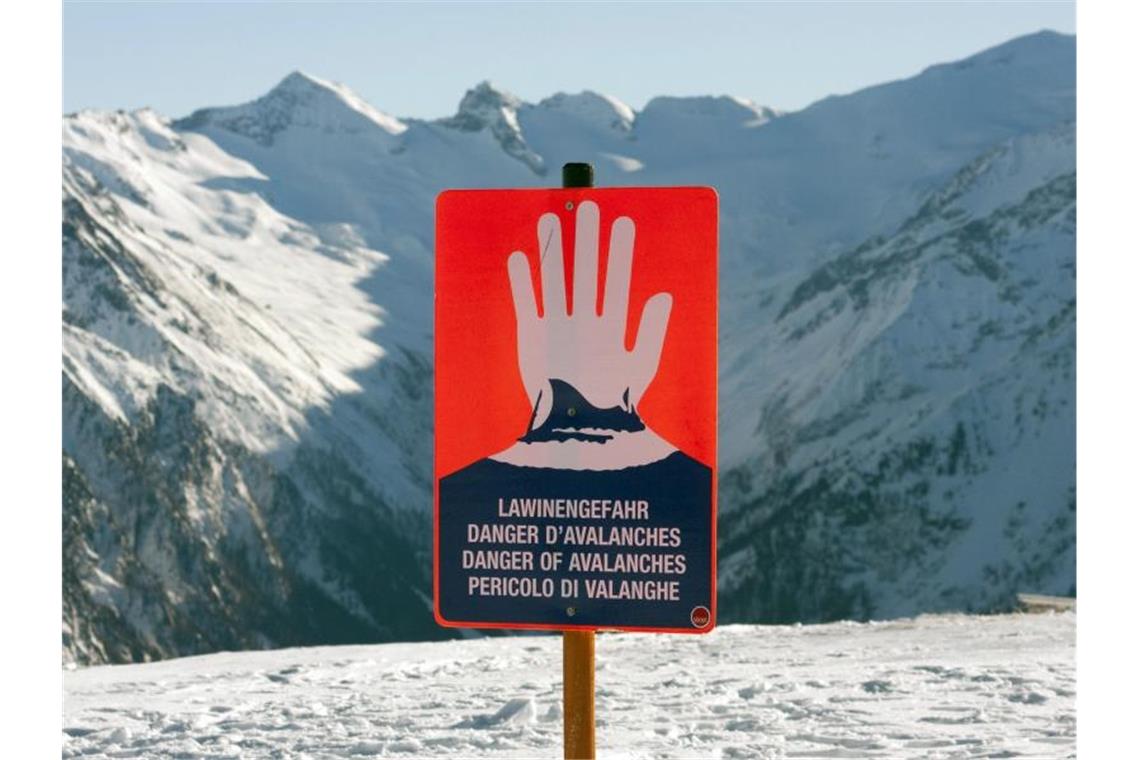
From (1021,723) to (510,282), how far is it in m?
8.07

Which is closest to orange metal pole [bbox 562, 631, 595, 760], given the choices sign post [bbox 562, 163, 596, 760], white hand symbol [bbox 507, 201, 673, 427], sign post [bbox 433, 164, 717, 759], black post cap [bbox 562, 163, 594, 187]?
sign post [bbox 562, 163, 596, 760]

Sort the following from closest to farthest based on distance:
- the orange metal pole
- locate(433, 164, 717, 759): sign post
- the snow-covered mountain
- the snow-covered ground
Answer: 1. locate(433, 164, 717, 759): sign post
2. the orange metal pole
3. the snow-covered ground
4. the snow-covered mountain

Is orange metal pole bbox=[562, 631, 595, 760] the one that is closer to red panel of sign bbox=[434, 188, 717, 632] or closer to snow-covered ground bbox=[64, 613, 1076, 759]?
red panel of sign bbox=[434, 188, 717, 632]

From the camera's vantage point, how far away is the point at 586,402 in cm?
657

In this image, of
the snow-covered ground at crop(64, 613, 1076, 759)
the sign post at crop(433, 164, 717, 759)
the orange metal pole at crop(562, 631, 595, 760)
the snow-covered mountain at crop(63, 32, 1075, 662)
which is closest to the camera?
the sign post at crop(433, 164, 717, 759)

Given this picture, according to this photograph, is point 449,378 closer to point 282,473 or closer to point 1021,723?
point 1021,723

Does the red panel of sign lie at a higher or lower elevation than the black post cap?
lower

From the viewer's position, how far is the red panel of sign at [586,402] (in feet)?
21.4

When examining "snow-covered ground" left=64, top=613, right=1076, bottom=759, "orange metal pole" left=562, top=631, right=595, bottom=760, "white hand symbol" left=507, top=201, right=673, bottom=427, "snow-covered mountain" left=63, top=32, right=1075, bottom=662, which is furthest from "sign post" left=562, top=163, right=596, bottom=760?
"snow-covered mountain" left=63, top=32, right=1075, bottom=662

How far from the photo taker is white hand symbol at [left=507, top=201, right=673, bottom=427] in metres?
6.54

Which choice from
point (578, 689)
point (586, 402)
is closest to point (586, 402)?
point (586, 402)

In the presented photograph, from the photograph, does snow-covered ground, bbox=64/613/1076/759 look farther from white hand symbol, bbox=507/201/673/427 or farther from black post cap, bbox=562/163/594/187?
black post cap, bbox=562/163/594/187

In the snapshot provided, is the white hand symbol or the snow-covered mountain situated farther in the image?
the snow-covered mountain

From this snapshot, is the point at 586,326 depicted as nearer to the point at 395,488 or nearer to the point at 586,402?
the point at 586,402
